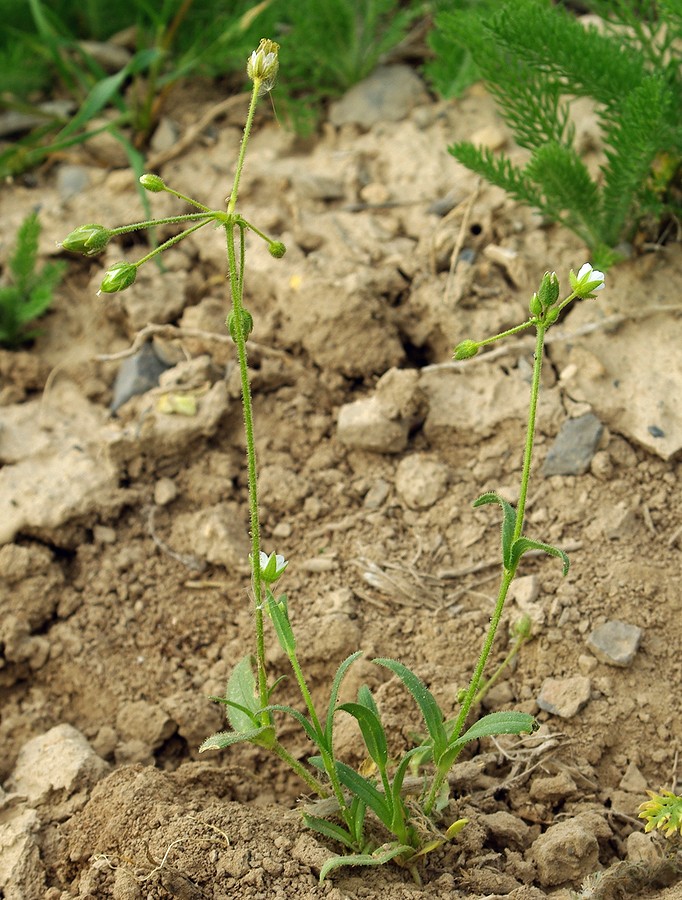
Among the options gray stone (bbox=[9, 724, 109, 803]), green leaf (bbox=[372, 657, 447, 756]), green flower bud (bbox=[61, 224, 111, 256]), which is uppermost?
green flower bud (bbox=[61, 224, 111, 256])

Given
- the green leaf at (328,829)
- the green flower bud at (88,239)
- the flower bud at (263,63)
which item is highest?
the flower bud at (263,63)

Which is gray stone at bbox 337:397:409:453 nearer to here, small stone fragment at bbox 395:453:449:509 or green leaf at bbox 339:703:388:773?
small stone fragment at bbox 395:453:449:509

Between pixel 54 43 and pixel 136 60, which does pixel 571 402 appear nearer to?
pixel 136 60

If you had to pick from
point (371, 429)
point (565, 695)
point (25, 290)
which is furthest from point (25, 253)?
point (565, 695)

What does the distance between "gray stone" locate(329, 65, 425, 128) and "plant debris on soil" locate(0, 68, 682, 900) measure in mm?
103

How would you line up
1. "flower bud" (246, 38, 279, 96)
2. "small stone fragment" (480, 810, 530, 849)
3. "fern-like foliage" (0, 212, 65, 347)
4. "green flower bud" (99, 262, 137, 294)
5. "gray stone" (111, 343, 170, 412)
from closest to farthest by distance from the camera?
"green flower bud" (99, 262, 137, 294) → "flower bud" (246, 38, 279, 96) → "small stone fragment" (480, 810, 530, 849) → "gray stone" (111, 343, 170, 412) → "fern-like foliage" (0, 212, 65, 347)

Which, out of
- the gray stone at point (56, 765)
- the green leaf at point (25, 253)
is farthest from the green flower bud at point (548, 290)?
the green leaf at point (25, 253)

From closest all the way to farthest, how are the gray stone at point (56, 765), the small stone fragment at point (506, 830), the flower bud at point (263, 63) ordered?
the flower bud at point (263, 63), the small stone fragment at point (506, 830), the gray stone at point (56, 765)

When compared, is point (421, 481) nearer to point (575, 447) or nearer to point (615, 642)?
point (575, 447)

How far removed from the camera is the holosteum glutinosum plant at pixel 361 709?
6.56 feet

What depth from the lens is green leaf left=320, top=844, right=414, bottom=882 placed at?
2.11m

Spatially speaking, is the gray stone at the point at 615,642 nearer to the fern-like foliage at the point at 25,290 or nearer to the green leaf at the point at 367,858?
the green leaf at the point at 367,858

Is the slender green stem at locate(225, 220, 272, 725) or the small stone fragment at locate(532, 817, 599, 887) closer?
the slender green stem at locate(225, 220, 272, 725)

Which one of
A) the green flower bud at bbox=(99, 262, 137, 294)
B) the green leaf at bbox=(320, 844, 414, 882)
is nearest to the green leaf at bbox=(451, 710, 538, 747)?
the green leaf at bbox=(320, 844, 414, 882)
